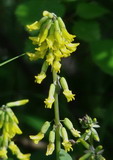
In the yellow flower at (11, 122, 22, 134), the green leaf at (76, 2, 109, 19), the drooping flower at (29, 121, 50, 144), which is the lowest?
the yellow flower at (11, 122, 22, 134)

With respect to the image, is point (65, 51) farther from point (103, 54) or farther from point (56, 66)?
point (103, 54)

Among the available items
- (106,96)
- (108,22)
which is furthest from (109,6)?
(106,96)

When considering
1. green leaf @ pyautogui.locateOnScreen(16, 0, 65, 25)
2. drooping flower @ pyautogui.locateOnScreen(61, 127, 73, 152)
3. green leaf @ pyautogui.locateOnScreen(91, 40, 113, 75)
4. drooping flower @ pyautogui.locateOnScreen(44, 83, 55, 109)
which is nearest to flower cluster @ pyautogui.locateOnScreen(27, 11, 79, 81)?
drooping flower @ pyautogui.locateOnScreen(44, 83, 55, 109)

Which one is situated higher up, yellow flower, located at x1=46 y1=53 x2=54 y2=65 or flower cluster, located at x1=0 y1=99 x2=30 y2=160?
yellow flower, located at x1=46 y1=53 x2=54 y2=65

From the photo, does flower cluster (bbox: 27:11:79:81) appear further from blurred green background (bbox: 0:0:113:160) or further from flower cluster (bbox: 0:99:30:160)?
blurred green background (bbox: 0:0:113:160)

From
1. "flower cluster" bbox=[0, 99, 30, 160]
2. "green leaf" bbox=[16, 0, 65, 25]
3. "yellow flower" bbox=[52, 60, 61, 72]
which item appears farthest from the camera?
"green leaf" bbox=[16, 0, 65, 25]

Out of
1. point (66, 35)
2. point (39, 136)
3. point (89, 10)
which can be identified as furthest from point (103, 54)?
point (39, 136)
